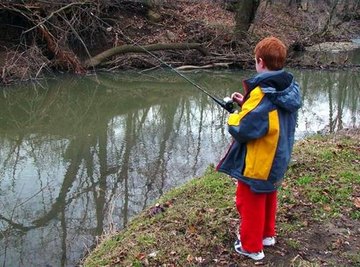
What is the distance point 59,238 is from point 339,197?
3.32m

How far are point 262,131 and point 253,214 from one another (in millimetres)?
727

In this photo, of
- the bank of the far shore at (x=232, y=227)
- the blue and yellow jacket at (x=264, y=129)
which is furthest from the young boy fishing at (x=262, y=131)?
the bank of the far shore at (x=232, y=227)

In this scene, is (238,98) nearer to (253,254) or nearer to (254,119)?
(254,119)

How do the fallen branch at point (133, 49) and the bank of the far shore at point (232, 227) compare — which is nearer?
the bank of the far shore at point (232, 227)

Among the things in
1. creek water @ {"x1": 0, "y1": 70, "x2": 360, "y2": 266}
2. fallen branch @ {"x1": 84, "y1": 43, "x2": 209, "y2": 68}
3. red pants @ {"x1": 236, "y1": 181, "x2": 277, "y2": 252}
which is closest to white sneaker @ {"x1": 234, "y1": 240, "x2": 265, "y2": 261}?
red pants @ {"x1": 236, "y1": 181, "x2": 277, "y2": 252}

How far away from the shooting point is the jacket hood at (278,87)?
344 centimetres

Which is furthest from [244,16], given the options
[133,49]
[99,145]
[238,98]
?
[238,98]

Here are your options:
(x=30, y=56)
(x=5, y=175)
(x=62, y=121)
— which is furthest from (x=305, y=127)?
(x=30, y=56)

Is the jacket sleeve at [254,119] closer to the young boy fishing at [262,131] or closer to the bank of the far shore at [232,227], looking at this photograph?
the young boy fishing at [262,131]

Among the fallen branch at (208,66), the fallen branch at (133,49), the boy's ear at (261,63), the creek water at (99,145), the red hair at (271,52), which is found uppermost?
the red hair at (271,52)

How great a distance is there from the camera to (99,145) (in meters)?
9.34

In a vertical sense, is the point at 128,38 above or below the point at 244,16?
below

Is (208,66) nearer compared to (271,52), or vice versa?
(271,52)

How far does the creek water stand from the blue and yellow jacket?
103 inches
